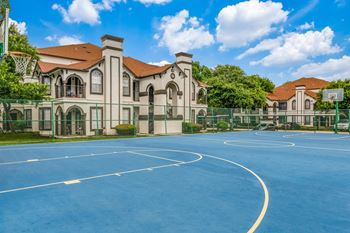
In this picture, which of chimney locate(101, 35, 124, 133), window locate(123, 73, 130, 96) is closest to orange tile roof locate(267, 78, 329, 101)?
window locate(123, 73, 130, 96)

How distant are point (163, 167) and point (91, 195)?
396 centimetres

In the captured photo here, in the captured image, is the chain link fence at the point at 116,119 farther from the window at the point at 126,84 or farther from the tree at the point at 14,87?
the window at the point at 126,84

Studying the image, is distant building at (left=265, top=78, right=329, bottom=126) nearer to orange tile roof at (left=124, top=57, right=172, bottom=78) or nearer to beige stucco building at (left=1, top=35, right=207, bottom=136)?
beige stucco building at (left=1, top=35, right=207, bottom=136)

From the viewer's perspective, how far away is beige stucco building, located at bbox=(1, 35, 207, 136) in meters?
28.2

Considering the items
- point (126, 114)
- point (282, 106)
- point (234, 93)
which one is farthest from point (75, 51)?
point (282, 106)

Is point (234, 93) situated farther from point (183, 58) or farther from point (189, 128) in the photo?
point (189, 128)

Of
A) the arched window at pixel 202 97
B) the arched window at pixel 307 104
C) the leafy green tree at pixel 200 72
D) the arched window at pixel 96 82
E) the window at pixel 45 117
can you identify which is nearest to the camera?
the window at pixel 45 117

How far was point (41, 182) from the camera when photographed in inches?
322

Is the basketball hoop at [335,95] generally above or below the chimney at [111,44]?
below

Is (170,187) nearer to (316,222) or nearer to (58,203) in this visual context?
(58,203)

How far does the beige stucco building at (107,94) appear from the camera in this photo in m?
28.2

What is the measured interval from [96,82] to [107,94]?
1.67m

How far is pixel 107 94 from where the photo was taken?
1172 inches

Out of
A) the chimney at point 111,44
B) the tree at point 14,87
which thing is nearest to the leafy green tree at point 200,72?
the chimney at point 111,44
